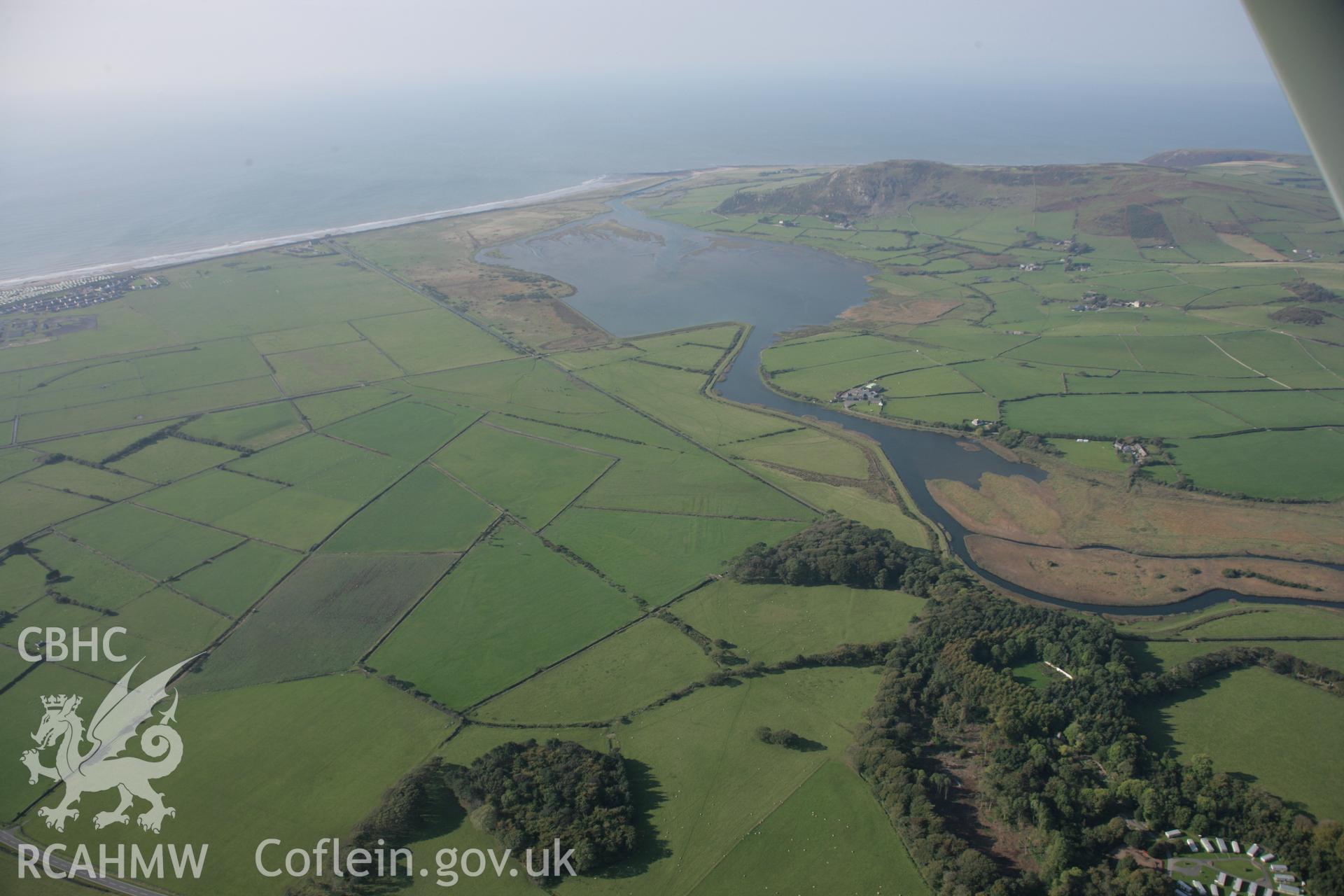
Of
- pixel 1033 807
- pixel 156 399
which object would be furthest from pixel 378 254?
pixel 1033 807

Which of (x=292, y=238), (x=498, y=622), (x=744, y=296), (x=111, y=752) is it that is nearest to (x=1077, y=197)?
(x=744, y=296)

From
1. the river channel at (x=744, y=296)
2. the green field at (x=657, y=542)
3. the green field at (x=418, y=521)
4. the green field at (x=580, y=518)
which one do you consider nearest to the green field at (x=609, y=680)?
the green field at (x=580, y=518)

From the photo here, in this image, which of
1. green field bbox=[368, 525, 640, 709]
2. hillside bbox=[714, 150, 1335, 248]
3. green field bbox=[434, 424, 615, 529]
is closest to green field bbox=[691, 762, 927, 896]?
green field bbox=[368, 525, 640, 709]

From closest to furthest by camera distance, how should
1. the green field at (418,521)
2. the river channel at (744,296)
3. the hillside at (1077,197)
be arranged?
the green field at (418,521)
the river channel at (744,296)
the hillside at (1077,197)

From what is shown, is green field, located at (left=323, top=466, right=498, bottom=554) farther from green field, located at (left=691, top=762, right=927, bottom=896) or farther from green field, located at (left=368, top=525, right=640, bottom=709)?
green field, located at (left=691, top=762, right=927, bottom=896)

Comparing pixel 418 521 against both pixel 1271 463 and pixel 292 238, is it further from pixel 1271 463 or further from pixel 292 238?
pixel 292 238

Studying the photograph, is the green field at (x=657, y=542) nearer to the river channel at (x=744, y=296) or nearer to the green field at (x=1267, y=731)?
the river channel at (x=744, y=296)
